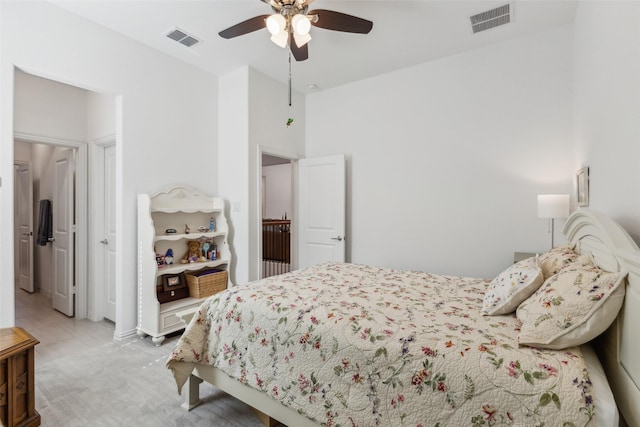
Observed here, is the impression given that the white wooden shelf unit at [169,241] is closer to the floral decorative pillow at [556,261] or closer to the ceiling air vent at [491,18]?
the floral decorative pillow at [556,261]

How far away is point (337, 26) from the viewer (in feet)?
7.61

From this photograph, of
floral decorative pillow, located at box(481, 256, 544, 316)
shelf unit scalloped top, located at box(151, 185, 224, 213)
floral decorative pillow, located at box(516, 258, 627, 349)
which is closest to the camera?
floral decorative pillow, located at box(516, 258, 627, 349)

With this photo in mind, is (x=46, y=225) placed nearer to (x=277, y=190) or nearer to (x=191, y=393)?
(x=191, y=393)

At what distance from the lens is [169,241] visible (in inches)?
134

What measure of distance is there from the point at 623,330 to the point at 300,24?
227cm

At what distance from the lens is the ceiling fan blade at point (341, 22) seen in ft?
7.17

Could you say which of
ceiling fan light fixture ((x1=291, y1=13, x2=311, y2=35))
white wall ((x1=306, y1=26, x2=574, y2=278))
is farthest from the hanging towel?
ceiling fan light fixture ((x1=291, y1=13, x2=311, y2=35))

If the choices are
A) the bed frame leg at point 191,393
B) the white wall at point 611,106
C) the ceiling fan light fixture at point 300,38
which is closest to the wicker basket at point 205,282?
the bed frame leg at point 191,393

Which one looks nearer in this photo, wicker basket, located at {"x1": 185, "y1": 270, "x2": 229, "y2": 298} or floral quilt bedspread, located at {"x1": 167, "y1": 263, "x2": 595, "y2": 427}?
floral quilt bedspread, located at {"x1": 167, "y1": 263, "x2": 595, "y2": 427}

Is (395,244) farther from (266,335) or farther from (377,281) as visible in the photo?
(266,335)

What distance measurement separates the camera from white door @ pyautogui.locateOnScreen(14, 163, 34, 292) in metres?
4.59

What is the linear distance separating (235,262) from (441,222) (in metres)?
2.48

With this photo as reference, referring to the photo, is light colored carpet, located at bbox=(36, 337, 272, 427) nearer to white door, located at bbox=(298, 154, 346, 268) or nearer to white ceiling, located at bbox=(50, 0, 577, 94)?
white door, located at bbox=(298, 154, 346, 268)

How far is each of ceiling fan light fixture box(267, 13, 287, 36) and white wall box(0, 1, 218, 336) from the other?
1.83 metres
